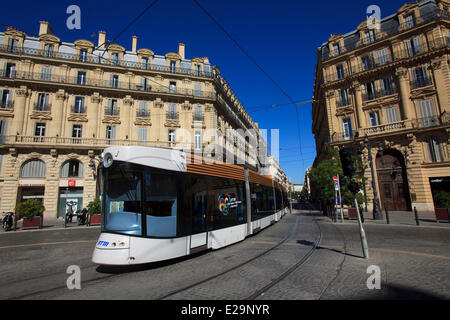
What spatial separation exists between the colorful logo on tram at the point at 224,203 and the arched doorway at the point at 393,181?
21238 mm

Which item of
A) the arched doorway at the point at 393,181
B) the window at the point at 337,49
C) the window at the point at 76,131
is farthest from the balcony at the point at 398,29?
the window at the point at 76,131

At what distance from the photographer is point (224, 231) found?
750cm

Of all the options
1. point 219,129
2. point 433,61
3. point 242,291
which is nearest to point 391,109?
point 433,61

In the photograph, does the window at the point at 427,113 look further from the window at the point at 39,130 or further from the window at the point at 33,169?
the window at the point at 39,130

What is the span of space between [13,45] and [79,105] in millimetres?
8738

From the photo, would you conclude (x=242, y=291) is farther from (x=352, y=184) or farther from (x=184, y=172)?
(x=352, y=184)

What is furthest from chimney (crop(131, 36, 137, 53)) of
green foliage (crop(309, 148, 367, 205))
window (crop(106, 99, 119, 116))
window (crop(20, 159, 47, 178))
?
green foliage (crop(309, 148, 367, 205))

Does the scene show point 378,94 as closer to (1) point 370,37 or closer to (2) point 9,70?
(1) point 370,37

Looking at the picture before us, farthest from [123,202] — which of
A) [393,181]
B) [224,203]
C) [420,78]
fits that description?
[420,78]

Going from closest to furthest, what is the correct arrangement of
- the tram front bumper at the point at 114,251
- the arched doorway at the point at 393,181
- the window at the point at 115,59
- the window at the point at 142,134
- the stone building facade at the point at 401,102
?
1. the tram front bumper at the point at 114,251
2. the stone building facade at the point at 401,102
3. the arched doorway at the point at 393,181
4. the window at the point at 142,134
5. the window at the point at 115,59

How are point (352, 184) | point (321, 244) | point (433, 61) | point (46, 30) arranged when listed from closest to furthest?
1. point (352, 184)
2. point (321, 244)
3. point (433, 61)
4. point (46, 30)

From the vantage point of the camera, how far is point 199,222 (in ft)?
20.9

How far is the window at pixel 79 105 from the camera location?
77.6ft

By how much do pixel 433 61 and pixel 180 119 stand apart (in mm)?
25813
